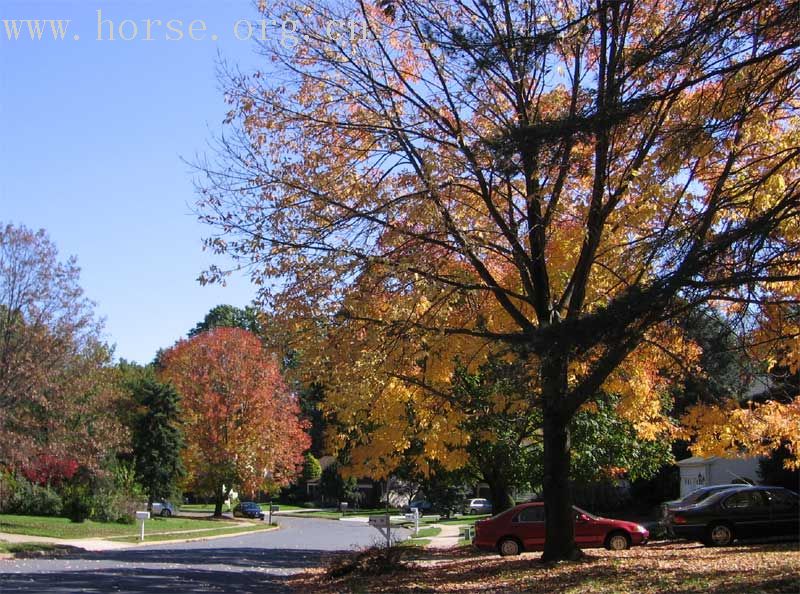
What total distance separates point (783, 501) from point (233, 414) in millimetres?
37670

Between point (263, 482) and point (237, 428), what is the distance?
13.8ft

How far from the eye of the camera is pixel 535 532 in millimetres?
21469

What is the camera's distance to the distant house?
36.7 metres

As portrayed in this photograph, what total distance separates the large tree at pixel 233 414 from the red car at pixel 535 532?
31.0 m

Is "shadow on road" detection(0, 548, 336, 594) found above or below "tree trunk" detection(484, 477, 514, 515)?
below

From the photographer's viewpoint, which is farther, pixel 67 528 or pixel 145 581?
pixel 67 528

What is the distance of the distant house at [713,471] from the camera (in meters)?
36.7

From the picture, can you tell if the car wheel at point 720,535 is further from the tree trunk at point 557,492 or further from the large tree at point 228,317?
the large tree at point 228,317

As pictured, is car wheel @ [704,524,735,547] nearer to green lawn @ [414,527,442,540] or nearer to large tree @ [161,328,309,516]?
green lawn @ [414,527,442,540]

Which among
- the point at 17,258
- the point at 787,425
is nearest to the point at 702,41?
the point at 787,425

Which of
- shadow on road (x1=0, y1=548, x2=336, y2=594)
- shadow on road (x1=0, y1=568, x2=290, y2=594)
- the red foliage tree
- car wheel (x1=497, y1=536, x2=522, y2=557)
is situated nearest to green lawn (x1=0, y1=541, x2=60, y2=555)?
shadow on road (x1=0, y1=548, x2=336, y2=594)

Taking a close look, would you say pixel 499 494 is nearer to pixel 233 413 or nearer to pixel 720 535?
pixel 720 535

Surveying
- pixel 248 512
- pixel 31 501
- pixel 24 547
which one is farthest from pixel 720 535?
pixel 248 512

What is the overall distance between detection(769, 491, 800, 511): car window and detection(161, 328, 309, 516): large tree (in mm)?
34886
